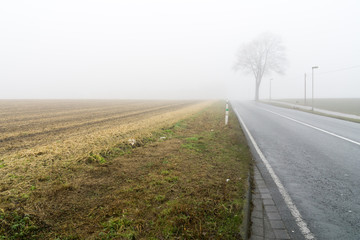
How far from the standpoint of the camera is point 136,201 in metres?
3.06

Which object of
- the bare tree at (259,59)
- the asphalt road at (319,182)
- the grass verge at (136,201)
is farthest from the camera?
the bare tree at (259,59)

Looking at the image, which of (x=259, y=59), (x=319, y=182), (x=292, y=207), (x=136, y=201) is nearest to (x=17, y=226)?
(x=136, y=201)

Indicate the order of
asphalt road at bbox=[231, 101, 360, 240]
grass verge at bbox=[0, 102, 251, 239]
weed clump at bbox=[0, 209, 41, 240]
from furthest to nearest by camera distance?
asphalt road at bbox=[231, 101, 360, 240], grass verge at bbox=[0, 102, 251, 239], weed clump at bbox=[0, 209, 41, 240]

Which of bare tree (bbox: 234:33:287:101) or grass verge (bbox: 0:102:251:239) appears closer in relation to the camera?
grass verge (bbox: 0:102:251:239)

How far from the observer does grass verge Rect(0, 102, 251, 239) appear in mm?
2375

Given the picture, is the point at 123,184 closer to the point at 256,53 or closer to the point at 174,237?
the point at 174,237

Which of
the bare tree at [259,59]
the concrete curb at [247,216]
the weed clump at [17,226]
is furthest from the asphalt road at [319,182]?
the bare tree at [259,59]

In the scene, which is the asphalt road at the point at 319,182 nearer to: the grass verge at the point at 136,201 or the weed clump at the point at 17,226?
the grass verge at the point at 136,201

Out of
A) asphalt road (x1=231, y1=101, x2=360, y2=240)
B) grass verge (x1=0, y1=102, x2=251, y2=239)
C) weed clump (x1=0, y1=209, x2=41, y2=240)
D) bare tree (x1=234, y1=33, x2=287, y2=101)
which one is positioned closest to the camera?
weed clump (x1=0, y1=209, x2=41, y2=240)

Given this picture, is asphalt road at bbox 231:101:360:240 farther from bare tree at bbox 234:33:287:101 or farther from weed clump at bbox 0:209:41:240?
bare tree at bbox 234:33:287:101

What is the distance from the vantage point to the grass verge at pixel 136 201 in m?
2.38

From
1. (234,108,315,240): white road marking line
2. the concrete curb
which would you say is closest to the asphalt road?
(234,108,315,240): white road marking line

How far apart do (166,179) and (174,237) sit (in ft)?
5.33

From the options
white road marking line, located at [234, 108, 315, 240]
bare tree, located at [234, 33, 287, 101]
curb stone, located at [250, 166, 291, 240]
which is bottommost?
curb stone, located at [250, 166, 291, 240]
